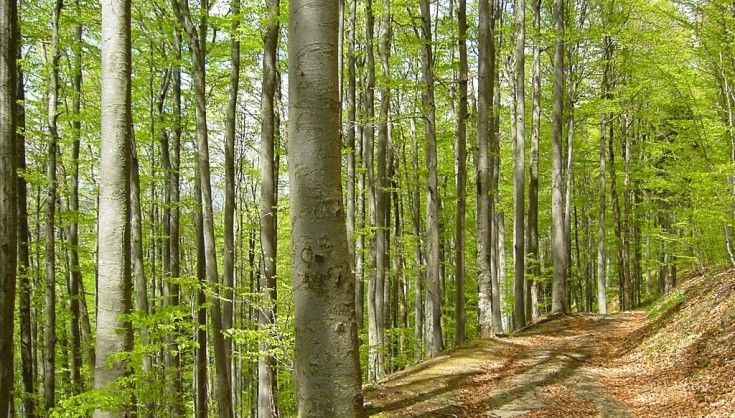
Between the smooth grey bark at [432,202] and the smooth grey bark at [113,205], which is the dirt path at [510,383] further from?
the smooth grey bark at [113,205]

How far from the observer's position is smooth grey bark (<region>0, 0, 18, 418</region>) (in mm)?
6316

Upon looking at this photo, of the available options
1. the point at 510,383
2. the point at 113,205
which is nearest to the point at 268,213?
the point at 510,383

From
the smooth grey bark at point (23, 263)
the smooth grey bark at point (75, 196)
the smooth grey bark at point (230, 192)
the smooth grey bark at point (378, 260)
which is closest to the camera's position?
the smooth grey bark at point (23, 263)

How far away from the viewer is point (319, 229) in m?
2.80

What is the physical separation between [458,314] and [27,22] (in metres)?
13.0

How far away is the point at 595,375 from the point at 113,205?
8.91 meters

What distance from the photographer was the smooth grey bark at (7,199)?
632cm

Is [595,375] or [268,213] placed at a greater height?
[268,213]

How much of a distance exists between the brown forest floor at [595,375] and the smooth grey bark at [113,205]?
145 inches

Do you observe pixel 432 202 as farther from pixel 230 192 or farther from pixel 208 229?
pixel 208 229

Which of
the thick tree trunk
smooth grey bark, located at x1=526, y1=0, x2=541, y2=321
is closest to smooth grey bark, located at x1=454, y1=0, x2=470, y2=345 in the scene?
smooth grey bark, located at x1=526, y1=0, x2=541, y2=321

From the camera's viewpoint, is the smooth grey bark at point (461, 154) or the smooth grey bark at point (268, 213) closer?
the smooth grey bark at point (268, 213)

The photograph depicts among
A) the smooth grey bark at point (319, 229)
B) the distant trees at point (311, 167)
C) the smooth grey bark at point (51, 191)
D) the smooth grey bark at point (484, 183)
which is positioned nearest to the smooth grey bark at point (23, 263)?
the distant trees at point (311, 167)

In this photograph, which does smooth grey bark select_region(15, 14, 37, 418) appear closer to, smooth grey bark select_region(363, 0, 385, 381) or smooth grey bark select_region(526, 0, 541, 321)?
smooth grey bark select_region(363, 0, 385, 381)
